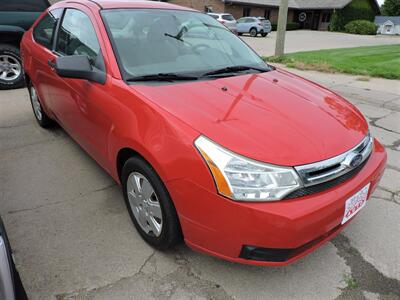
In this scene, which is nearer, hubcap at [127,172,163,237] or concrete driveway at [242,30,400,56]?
hubcap at [127,172,163,237]

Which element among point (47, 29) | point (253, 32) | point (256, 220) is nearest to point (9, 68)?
point (47, 29)

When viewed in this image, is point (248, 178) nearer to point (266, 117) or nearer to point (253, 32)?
point (266, 117)

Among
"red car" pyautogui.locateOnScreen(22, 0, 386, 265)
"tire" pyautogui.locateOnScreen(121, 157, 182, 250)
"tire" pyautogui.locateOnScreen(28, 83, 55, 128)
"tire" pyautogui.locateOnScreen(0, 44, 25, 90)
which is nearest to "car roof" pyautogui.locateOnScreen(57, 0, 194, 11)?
"red car" pyautogui.locateOnScreen(22, 0, 386, 265)

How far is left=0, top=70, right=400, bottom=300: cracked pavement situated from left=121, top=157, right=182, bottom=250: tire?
0.15 meters

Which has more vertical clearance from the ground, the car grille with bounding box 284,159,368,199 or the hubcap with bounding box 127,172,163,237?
the car grille with bounding box 284,159,368,199

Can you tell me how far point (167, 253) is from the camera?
2412 mm

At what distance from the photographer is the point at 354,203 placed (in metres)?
2.05

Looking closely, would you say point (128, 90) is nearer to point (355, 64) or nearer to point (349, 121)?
point (349, 121)

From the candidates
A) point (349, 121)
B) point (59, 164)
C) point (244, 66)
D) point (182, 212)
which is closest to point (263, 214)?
point (182, 212)

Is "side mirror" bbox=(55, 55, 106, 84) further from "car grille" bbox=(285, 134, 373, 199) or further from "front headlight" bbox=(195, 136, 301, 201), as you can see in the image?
"car grille" bbox=(285, 134, 373, 199)

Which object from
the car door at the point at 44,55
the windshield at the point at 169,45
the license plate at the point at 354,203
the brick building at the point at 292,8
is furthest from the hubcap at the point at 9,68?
the brick building at the point at 292,8

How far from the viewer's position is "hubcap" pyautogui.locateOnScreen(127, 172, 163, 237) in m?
2.22

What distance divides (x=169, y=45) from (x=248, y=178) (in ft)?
4.96

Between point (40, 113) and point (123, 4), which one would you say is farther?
point (40, 113)
